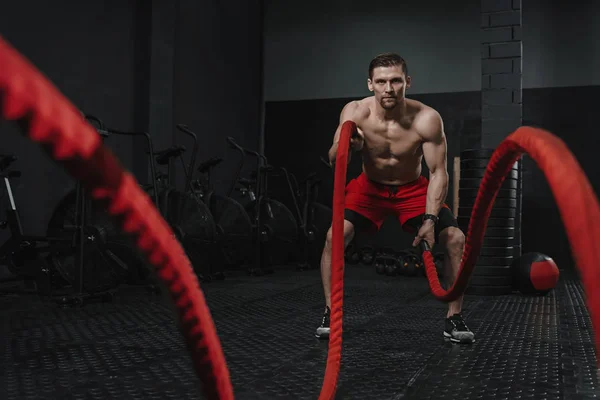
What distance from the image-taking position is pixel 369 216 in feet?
10.3

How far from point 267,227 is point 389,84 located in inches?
140

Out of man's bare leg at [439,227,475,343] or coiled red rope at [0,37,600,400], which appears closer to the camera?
coiled red rope at [0,37,600,400]

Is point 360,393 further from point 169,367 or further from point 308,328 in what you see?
point 308,328

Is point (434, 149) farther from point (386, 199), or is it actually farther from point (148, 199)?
point (148, 199)

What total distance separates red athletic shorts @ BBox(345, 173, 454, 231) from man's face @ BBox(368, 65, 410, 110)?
0.47 m

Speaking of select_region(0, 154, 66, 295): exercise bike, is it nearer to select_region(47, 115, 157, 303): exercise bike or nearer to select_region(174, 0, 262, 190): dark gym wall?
select_region(47, 115, 157, 303): exercise bike

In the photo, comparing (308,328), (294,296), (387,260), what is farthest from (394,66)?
(387,260)

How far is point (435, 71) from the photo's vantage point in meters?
8.20

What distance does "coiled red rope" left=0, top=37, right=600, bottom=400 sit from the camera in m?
0.46

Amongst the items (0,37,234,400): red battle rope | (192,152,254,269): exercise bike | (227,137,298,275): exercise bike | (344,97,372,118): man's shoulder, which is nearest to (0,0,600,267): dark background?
(192,152,254,269): exercise bike

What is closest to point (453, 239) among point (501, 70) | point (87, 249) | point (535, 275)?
point (535, 275)

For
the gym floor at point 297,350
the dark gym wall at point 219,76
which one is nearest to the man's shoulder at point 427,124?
the gym floor at point 297,350

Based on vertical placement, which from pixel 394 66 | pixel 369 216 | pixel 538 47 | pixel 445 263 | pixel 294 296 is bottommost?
pixel 294 296

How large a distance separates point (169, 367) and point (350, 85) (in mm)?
6814
